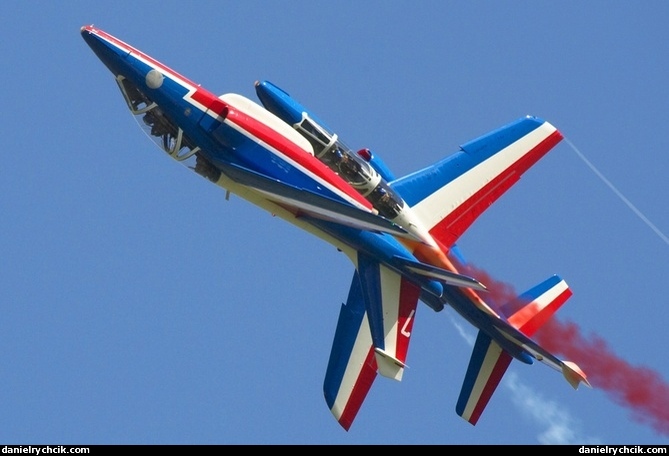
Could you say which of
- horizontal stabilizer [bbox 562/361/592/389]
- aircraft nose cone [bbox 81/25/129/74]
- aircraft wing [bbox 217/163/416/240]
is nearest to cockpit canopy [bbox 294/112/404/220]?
aircraft wing [bbox 217/163/416/240]

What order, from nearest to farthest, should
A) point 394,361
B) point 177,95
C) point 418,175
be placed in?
point 177,95, point 394,361, point 418,175

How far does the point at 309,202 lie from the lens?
30.1 m

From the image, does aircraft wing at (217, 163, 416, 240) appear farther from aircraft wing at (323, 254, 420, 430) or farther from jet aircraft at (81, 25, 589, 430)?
aircraft wing at (323, 254, 420, 430)

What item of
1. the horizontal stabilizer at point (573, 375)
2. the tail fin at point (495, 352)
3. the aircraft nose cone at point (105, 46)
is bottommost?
the horizontal stabilizer at point (573, 375)

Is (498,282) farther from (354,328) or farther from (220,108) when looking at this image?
(220,108)

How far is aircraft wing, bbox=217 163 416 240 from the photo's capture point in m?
29.8

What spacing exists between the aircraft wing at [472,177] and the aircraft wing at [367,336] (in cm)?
180

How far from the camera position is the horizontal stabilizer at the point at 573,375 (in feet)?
110

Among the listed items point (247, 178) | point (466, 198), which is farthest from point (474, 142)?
point (247, 178)

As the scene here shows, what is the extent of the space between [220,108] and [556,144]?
9.61 m

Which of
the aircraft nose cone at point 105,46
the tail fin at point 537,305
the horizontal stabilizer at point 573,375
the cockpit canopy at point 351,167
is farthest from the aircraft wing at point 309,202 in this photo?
the horizontal stabilizer at point 573,375

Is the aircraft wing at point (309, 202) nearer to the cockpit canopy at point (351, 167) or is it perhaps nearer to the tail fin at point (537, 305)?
the cockpit canopy at point (351, 167)

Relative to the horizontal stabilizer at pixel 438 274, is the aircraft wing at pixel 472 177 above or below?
above

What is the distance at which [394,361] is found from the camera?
32.0 m
